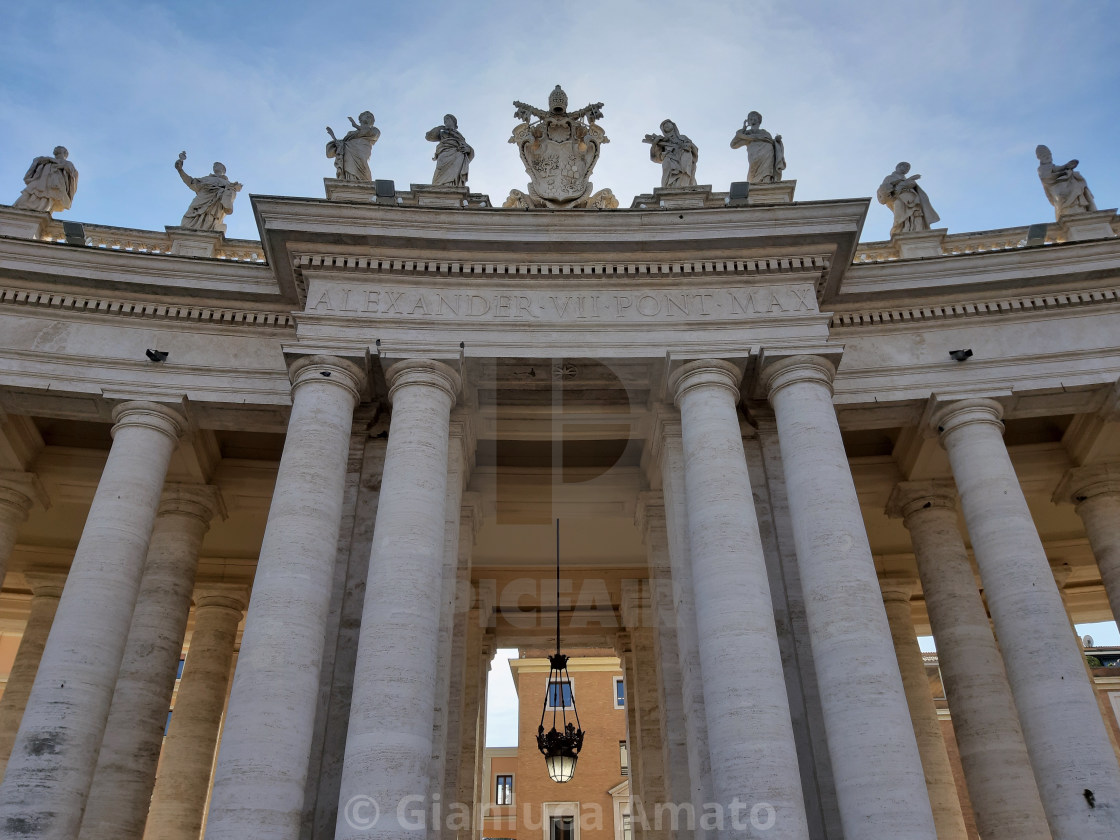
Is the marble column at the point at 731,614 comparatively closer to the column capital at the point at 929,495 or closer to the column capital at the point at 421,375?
the column capital at the point at 421,375

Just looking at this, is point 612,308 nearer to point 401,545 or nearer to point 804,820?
point 401,545

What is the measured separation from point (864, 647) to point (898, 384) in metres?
7.09

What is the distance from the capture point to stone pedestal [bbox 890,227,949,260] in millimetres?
21938

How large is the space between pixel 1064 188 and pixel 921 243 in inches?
169

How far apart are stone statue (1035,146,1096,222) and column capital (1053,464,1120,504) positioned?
19.9ft

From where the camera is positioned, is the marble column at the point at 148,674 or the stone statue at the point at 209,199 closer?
the marble column at the point at 148,674

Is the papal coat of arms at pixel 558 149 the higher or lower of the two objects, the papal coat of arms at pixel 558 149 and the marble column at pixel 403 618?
the higher

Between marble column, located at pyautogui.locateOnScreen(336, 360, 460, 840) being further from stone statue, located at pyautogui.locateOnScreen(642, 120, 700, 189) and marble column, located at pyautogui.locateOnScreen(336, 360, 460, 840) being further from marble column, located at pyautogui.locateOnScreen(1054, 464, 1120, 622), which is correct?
marble column, located at pyautogui.locateOnScreen(1054, 464, 1120, 622)

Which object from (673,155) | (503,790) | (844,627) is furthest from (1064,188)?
(503,790)

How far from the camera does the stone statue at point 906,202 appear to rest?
22.8m

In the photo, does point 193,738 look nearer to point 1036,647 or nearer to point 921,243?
point 1036,647

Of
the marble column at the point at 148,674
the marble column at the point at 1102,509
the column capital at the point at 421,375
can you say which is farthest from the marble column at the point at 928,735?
the marble column at the point at 148,674

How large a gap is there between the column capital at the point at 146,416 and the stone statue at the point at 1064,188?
2091 cm

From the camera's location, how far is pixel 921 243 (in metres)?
22.0
